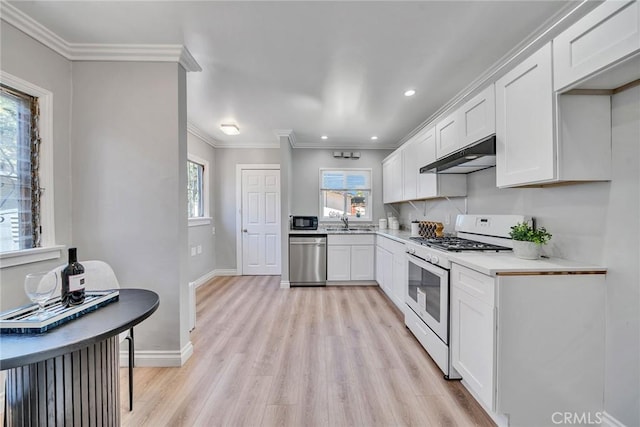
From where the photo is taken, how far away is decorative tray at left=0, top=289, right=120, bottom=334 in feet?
3.15

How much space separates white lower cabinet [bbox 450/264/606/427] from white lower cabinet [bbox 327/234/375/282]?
9.35ft

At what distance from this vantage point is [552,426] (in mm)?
1436

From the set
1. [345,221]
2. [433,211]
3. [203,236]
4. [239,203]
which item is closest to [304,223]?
[345,221]

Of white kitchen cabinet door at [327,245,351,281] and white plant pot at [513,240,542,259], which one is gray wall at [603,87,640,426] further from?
white kitchen cabinet door at [327,245,351,281]

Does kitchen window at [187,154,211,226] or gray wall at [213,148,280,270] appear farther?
gray wall at [213,148,280,270]

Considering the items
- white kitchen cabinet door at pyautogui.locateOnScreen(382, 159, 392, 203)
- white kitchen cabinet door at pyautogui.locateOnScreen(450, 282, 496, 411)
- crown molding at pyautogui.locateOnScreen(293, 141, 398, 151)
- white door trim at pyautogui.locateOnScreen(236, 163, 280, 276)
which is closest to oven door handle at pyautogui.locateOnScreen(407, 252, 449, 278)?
white kitchen cabinet door at pyautogui.locateOnScreen(450, 282, 496, 411)

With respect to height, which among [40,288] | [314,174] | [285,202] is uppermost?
[314,174]

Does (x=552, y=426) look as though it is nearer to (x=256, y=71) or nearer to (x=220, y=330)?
(x=220, y=330)

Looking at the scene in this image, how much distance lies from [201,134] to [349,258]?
10.8 feet

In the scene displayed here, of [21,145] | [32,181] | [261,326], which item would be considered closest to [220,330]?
[261,326]

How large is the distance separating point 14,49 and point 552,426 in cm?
409

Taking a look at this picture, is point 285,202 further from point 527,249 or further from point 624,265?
point 624,265

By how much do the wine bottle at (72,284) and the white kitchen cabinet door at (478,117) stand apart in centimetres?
272

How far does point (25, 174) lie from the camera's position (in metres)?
1.82
